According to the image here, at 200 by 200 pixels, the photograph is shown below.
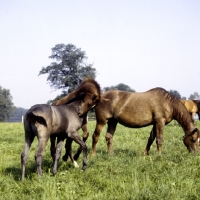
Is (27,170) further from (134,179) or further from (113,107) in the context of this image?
(113,107)

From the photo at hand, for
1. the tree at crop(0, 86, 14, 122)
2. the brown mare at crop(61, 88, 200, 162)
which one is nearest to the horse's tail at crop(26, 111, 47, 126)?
the brown mare at crop(61, 88, 200, 162)

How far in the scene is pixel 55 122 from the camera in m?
6.29

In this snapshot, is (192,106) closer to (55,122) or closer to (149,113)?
(149,113)

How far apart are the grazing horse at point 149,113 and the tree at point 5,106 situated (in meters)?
77.8

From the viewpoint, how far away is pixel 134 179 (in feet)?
17.8

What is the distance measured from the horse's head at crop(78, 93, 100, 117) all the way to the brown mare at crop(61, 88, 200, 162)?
1.84 metres

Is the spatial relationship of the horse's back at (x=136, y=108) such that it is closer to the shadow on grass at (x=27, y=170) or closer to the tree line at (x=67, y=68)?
the shadow on grass at (x=27, y=170)

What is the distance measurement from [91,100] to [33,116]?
5.71 ft

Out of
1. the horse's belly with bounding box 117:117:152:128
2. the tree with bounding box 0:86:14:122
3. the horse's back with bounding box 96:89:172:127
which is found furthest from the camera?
the tree with bounding box 0:86:14:122

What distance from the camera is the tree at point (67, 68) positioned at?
192 ft

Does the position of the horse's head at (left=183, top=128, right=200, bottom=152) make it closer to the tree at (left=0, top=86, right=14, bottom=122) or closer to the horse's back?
the horse's back

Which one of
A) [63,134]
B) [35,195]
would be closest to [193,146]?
[63,134]

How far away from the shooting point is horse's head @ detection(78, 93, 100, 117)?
7124 mm

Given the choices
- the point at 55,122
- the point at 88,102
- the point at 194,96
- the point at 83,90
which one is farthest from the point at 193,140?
the point at 194,96
